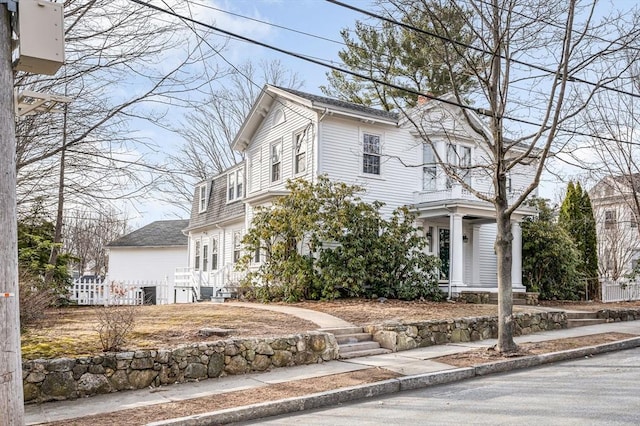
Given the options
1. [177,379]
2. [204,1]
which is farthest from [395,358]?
[204,1]

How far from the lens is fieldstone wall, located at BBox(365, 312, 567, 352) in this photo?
10875 millimetres

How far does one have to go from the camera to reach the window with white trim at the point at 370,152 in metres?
19.2

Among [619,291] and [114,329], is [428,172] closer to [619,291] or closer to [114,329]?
[619,291]

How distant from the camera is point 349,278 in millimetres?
15945

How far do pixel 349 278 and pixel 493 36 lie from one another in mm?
7788

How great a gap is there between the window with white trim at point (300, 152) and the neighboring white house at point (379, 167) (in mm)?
34

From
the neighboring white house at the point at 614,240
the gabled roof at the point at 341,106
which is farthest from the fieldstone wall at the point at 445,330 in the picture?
the neighboring white house at the point at 614,240

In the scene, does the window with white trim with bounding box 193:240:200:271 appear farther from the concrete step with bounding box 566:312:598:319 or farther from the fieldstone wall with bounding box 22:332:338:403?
the fieldstone wall with bounding box 22:332:338:403

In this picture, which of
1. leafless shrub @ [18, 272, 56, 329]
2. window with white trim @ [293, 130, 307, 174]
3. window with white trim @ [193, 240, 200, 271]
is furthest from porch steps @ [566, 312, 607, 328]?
window with white trim @ [193, 240, 200, 271]

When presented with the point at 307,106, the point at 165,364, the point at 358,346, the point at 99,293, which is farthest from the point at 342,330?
the point at 99,293

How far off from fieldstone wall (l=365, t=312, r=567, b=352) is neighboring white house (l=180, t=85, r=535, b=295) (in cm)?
484

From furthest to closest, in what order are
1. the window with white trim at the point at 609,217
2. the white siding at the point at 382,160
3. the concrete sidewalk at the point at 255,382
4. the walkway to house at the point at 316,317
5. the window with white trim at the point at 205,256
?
the window with white trim at the point at 609,217
the window with white trim at the point at 205,256
the white siding at the point at 382,160
the walkway to house at the point at 316,317
the concrete sidewalk at the point at 255,382

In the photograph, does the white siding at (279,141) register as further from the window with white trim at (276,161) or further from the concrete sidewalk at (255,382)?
the concrete sidewalk at (255,382)

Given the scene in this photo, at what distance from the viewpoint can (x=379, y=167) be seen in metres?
19.5
